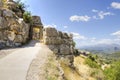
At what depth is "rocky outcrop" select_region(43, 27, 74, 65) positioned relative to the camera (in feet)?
95.4

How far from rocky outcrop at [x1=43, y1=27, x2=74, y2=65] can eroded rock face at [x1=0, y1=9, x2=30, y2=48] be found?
3.47 metres

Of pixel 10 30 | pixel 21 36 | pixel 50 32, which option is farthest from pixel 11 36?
pixel 50 32

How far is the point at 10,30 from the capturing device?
1104 inches

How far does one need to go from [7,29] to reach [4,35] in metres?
1.30

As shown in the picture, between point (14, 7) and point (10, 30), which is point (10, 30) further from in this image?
point (14, 7)

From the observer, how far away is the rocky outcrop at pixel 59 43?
2908 centimetres

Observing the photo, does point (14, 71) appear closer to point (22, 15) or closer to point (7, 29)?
point (7, 29)

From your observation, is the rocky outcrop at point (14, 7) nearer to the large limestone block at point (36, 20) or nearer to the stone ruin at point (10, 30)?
the stone ruin at point (10, 30)

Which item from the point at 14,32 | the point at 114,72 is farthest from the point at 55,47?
the point at 114,72

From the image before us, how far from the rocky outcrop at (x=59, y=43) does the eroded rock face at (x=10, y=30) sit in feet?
11.4

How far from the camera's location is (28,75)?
12242 mm

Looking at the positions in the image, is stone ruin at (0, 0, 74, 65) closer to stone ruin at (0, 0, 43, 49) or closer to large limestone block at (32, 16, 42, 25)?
stone ruin at (0, 0, 43, 49)

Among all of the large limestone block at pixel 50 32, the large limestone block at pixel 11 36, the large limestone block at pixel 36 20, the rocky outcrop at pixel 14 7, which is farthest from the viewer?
the large limestone block at pixel 36 20

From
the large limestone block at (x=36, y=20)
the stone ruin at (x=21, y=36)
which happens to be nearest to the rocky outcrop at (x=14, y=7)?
the stone ruin at (x=21, y=36)
